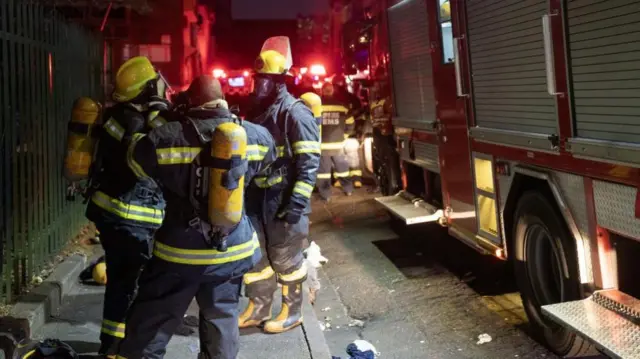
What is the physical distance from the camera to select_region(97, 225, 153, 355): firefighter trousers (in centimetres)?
374

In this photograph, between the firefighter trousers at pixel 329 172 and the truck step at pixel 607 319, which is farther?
the firefighter trousers at pixel 329 172

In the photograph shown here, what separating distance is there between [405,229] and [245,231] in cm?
503

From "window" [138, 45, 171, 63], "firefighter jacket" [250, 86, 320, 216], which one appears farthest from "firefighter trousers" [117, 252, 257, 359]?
"window" [138, 45, 171, 63]

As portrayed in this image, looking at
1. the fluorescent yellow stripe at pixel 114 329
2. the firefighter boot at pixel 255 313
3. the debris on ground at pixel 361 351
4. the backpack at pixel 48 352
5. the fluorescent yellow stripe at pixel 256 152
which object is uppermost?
the fluorescent yellow stripe at pixel 256 152

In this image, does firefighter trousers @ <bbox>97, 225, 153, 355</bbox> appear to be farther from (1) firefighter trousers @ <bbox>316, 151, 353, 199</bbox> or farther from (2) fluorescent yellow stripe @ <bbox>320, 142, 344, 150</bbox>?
(2) fluorescent yellow stripe @ <bbox>320, 142, 344, 150</bbox>

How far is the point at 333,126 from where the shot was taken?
10.0 metres

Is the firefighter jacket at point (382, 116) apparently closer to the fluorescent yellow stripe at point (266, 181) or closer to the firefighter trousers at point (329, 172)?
the firefighter trousers at point (329, 172)

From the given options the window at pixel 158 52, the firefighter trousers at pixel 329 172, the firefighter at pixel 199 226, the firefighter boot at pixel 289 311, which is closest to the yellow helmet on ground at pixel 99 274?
the firefighter boot at pixel 289 311

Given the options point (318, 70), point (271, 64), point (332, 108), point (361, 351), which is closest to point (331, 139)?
point (332, 108)

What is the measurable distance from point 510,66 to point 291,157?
62.9 inches

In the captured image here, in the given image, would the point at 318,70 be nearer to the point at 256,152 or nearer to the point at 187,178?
the point at 256,152

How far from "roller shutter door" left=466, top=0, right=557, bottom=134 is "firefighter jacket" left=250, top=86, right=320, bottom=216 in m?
1.35

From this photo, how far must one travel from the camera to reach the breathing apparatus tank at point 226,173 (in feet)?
9.45

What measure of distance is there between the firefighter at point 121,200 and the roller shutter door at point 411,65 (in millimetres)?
3160
